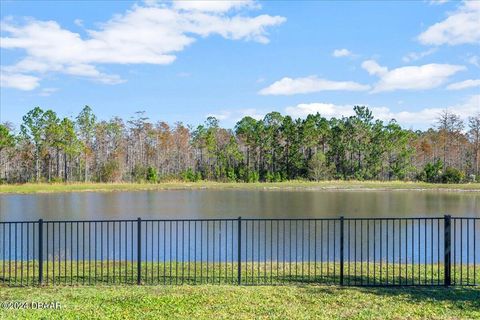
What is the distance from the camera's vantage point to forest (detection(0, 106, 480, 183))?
6900 cm

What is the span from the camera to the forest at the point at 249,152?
226ft

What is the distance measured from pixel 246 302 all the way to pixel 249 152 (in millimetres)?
75658

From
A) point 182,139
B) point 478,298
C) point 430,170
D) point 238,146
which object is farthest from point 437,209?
point 182,139

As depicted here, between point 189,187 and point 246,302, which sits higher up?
point 246,302

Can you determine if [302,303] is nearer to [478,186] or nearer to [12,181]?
[478,186]

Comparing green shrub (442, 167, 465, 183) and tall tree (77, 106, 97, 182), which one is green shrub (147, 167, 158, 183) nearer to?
tall tree (77, 106, 97, 182)

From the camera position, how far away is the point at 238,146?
82.8 metres

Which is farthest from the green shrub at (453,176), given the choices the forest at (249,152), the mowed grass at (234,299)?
the mowed grass at (234,299)

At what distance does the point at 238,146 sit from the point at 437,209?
51.8m

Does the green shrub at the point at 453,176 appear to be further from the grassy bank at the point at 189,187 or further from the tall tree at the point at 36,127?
the tall tree at the point at 36,127

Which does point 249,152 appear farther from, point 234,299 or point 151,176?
point 234,299

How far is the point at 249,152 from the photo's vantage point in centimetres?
8375

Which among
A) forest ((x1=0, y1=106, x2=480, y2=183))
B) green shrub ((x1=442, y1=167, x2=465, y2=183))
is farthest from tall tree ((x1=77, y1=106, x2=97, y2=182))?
green shrub ((x1=442, y1=167, x2=465, y2=183))

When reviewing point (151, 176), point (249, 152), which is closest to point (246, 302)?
point (151, 176)
